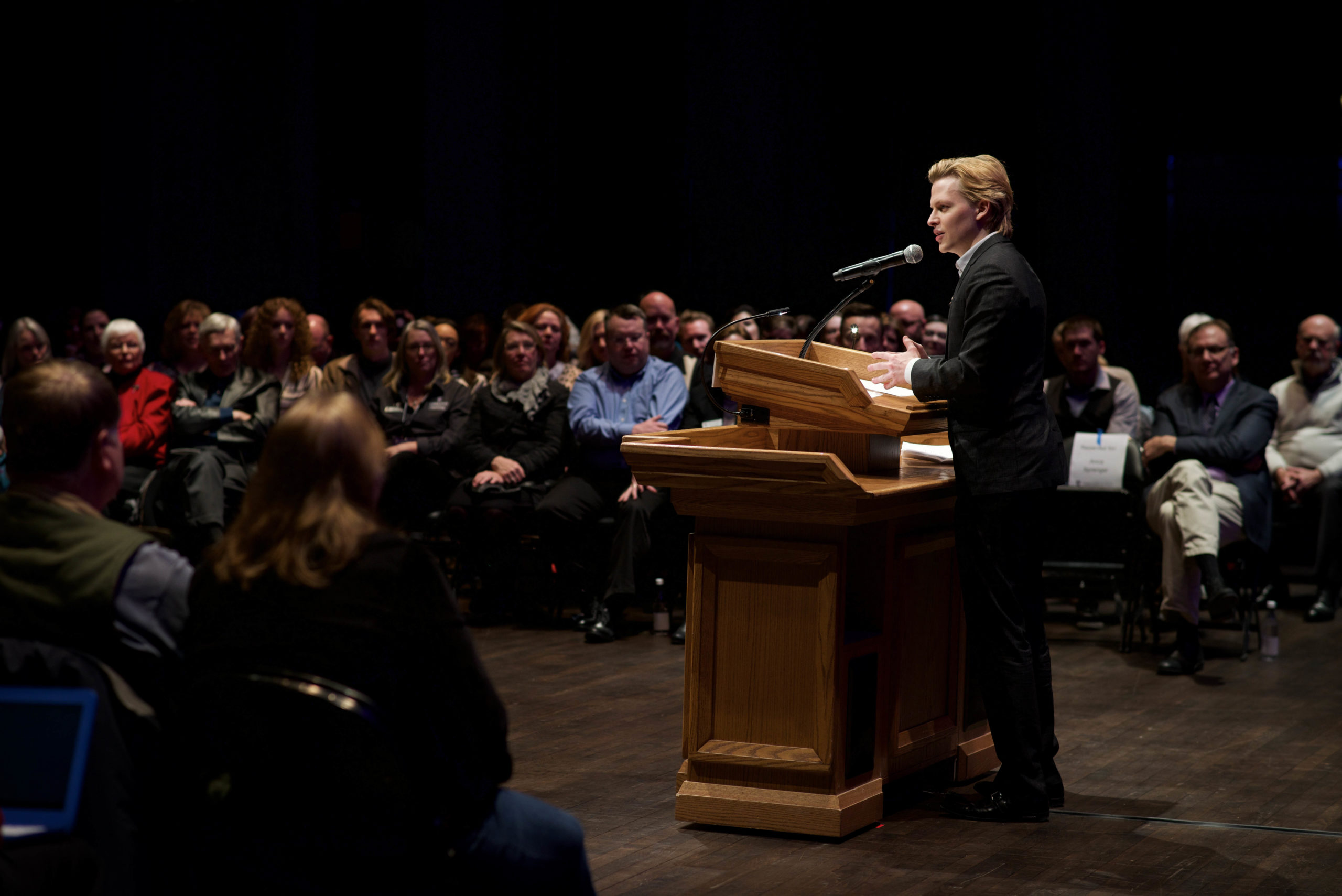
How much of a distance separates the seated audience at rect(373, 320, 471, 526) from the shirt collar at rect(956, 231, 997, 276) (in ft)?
12.5

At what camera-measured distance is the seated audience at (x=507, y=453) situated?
271 inches

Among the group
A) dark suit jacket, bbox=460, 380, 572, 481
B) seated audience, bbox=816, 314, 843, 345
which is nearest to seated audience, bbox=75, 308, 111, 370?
dark suit jacket, bbox=460, 380, 572, 481

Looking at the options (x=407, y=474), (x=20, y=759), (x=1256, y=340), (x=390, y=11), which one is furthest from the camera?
(x=390, y=11)

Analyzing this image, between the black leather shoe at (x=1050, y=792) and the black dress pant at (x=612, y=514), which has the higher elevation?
the black dress pant at (x=612, y=514)

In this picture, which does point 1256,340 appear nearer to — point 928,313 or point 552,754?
point 928,313

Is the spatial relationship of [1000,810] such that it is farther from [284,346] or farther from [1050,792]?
[284,346]

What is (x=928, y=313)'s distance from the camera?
9.98 meters

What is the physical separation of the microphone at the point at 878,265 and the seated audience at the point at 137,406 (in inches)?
165

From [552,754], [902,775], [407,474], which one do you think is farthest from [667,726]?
[407,474]

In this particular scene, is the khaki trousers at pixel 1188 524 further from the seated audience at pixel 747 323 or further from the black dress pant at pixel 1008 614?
the seated audience at pixel 747 323

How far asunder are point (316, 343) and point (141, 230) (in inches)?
164

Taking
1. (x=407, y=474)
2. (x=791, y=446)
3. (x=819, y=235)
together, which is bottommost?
(x=407, y=474)

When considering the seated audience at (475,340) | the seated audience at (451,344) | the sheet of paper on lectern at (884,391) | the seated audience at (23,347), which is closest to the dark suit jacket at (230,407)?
the seated audience at (451,344)

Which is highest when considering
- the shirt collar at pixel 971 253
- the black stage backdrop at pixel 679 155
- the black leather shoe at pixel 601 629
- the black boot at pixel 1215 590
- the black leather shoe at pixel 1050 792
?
the black stage backdrop at pixel 679 155
